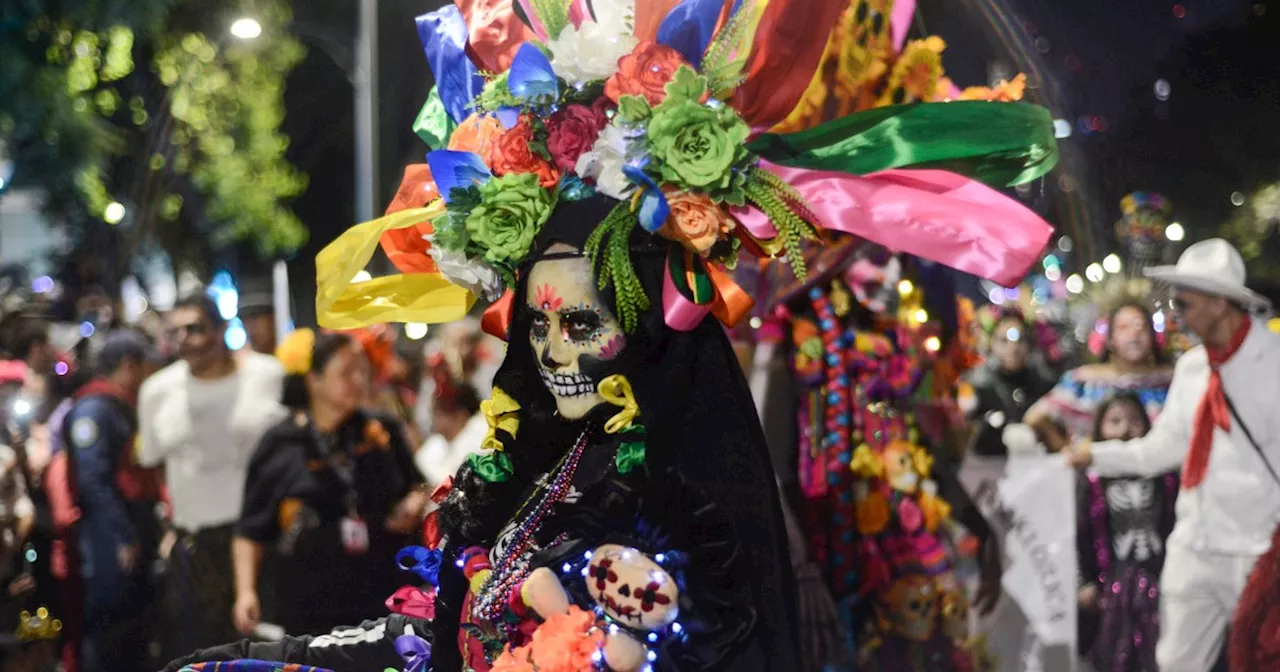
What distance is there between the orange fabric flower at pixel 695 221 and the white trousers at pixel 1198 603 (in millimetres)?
2994

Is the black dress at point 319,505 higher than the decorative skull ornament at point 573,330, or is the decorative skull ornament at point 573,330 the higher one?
the decorative skull ornament at point 573,330

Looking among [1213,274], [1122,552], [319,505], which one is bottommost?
[1122,552]

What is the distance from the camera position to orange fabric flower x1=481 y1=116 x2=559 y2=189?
2137 mm

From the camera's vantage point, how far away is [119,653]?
4.94 m

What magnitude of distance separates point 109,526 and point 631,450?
138 inches

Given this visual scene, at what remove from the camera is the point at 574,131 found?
211 centimetres

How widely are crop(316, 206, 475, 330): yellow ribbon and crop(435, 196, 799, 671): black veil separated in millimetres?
224

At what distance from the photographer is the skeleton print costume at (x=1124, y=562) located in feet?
15.3

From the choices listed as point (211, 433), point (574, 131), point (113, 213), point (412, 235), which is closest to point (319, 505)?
point (211, 433)

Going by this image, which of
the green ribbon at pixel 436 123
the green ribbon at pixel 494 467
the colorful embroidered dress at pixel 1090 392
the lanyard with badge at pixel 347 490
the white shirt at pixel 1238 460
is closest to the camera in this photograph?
the green ribbon at pixel 494 467

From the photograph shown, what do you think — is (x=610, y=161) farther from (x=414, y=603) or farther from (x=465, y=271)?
(x=414, y=603)

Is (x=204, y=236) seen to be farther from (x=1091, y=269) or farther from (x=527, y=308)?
(x=527, y=308)

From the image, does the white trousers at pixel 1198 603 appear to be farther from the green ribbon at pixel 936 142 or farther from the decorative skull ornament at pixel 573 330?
the decorative skull ornament at pixel 573 330

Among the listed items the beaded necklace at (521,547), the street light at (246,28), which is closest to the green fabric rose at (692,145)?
the beaded necklace at (521,547)
